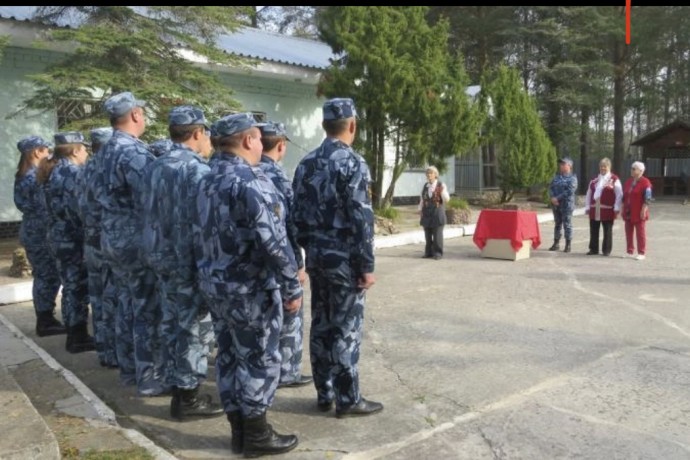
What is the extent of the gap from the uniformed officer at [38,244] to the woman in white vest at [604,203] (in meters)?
8.23

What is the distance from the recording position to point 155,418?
3.75 metres

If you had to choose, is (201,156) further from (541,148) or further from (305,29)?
(305,29)

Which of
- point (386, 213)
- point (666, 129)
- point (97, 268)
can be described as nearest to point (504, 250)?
point (386, 213)

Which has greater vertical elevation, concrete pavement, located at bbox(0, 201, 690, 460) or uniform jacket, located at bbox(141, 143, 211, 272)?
uniform jacket, located at bbox(141, 143, 211, 272)

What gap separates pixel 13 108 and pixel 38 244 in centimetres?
617

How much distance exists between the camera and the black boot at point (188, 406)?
368cm

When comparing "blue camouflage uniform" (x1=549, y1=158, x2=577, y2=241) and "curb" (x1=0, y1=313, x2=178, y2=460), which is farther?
"blue camouflage uniform" (x1=549, y1=158, x2=577, y2=241)

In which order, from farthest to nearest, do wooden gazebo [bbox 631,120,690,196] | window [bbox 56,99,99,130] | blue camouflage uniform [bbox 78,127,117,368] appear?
wooden gazebo [bbox 631,120,690,196] → window [bbox 56,99,99,130] → blue camouflage uniform [bbox 78,127,117,368]

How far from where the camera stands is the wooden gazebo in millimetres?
23391

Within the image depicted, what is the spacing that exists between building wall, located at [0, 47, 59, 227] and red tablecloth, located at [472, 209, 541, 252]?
812 cm

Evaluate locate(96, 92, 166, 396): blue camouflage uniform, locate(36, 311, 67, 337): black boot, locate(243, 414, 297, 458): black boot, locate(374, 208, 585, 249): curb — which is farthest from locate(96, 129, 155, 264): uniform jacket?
locate(374, 208, 585, 249): curb

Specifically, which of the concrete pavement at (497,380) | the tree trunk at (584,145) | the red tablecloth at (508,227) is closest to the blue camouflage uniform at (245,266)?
the concrete pavement at (497,380)

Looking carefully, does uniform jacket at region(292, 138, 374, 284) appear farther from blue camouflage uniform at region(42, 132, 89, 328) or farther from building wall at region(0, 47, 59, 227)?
building wall at region(0, 47, 59, 227)

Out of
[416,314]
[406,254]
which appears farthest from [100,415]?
[406,254]
